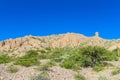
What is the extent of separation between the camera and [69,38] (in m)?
116

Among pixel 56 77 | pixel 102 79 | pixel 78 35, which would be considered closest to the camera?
pixel 102 79

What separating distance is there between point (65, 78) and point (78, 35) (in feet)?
340

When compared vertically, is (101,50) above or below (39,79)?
above

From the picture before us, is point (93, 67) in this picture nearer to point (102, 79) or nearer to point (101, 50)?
point (101, 50)

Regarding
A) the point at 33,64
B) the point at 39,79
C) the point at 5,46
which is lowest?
the point at 39,79

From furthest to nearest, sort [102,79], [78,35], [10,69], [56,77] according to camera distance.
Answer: [78,35] < [10,69] < [56,77] < [102,79]

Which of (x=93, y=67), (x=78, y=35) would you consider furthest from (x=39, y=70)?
(x=78, y=35)

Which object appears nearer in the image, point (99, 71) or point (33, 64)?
point (99, 71)

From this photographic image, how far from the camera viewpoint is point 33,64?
24.1 m

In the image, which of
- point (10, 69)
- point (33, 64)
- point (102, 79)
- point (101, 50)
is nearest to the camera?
point (102, 79)

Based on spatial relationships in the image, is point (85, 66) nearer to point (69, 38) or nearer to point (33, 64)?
point (33, 64)

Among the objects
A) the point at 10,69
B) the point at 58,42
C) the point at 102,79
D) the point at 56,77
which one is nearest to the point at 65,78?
the point at 56,77

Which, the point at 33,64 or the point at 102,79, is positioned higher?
the point at 33,64

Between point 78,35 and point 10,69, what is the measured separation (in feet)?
335
